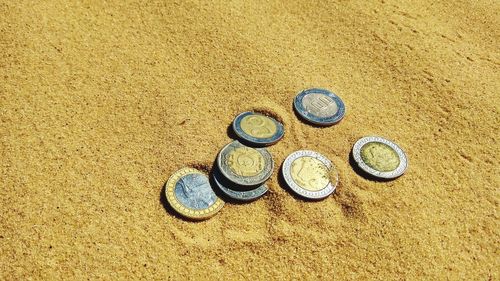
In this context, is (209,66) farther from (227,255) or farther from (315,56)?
(227,255)

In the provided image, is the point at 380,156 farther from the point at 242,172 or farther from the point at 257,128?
the point at 242,172

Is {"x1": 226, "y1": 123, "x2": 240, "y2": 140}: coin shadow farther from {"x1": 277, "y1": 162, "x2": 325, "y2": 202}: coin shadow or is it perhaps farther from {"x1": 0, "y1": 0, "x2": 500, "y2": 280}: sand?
{"x1": 277, "y1": 162, "x2": 325, "y2": 202}: coin shadow

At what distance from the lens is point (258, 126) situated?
4.90m

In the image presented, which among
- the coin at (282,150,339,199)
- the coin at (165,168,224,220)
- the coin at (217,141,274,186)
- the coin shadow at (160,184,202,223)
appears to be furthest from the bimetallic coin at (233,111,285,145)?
the coin shadow at (160,184,202,223)

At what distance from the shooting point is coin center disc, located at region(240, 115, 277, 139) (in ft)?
15.8

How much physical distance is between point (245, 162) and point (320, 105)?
1.43 metres

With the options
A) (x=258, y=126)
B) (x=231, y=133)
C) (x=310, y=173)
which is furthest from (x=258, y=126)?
(x=310, y=173)

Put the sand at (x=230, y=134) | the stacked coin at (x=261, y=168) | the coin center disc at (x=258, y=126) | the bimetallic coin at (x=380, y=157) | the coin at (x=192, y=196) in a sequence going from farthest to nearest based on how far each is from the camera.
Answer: the coin center disc at (x=258, y=126) < the bimetallic coin at (x=380, y=157) < the stacked coin at (x=261, y=168) < the coin at (x=192, y=196) < the sand at (x=230, y=134)

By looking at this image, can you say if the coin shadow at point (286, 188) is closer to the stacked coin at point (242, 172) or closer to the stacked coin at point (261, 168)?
the stacked coin at point (261, 168)

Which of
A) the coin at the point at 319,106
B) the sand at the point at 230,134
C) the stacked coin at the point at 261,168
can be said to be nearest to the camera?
the sand at the point at 230,134

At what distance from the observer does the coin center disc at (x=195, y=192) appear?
4.26 metres

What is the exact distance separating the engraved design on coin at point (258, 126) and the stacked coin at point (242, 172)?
0.26 metres

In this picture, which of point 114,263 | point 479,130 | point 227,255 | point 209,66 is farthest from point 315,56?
point 114,263

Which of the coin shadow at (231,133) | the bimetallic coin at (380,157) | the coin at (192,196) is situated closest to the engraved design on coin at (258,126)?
the coin shadow at (231,133)
